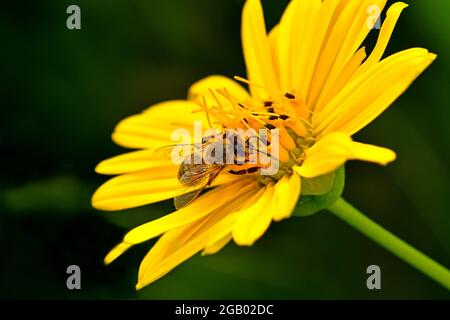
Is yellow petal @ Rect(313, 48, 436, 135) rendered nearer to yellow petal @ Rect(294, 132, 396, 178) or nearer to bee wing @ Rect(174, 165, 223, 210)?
yellow petal @ Rect(294, 132, 396, 178)

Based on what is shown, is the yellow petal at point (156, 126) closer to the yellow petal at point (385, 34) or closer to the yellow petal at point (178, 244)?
the yellow petal at point (178, 244)

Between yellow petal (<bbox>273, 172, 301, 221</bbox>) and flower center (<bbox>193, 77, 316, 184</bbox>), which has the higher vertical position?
flower center (<bbox>193, 77, 316, 184</bbox>)

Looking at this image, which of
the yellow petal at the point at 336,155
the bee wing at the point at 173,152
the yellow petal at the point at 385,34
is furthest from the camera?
the bee wing at the point at 173,152

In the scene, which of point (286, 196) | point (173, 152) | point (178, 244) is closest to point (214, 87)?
point (173, 152)

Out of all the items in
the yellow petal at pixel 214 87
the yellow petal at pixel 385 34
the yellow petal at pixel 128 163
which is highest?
the yellow petal at pixel 214 87

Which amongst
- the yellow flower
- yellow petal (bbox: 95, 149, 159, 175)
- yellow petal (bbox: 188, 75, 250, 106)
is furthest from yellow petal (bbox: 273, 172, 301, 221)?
yellow petal (bbox: 188, 75, 250, 106)

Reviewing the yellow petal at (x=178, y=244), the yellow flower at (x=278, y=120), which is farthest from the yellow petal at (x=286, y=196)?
the yellow petal at (x=178, y=244)

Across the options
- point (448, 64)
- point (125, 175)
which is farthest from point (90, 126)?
point (448, 64)
